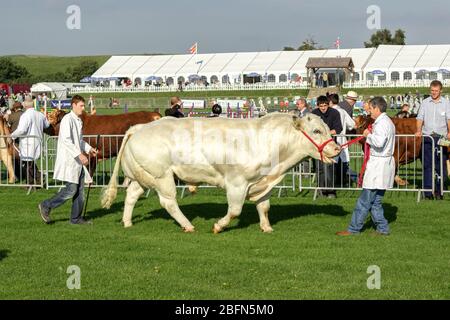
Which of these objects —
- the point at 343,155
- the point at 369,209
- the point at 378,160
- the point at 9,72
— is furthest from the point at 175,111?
the point at 9,72

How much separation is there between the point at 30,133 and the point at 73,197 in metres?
5.62

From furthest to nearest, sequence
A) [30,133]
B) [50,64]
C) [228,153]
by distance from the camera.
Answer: [50,64] → [30,133] → [228,153]

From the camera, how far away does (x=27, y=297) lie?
8516 mm

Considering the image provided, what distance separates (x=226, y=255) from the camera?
1067 cm

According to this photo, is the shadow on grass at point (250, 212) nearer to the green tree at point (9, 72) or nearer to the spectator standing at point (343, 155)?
the spectator standing at point (343, 155)

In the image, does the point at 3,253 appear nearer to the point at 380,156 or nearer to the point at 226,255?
the point at 226,255

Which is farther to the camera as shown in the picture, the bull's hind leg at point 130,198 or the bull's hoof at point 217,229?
the bull's hind leg at point 130,198

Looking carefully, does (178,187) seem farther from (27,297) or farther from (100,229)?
(27,297)

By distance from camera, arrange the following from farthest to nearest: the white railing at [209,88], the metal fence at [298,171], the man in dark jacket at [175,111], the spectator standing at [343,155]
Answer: the white railing at [209,88] → the man in dark jacket at [175,111] → the spectator standing at [343,155] → the metal fence at [298,171]

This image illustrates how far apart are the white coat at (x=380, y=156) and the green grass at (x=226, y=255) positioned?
2.74 feet

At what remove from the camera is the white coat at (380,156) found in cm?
1159

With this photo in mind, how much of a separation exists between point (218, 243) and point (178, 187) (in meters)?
6.35

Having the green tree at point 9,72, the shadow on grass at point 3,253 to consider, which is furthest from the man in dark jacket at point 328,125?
the green tree at point 9,72

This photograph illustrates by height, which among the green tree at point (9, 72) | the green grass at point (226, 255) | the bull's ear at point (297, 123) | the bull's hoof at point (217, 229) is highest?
the green tree at point (9, 72)
